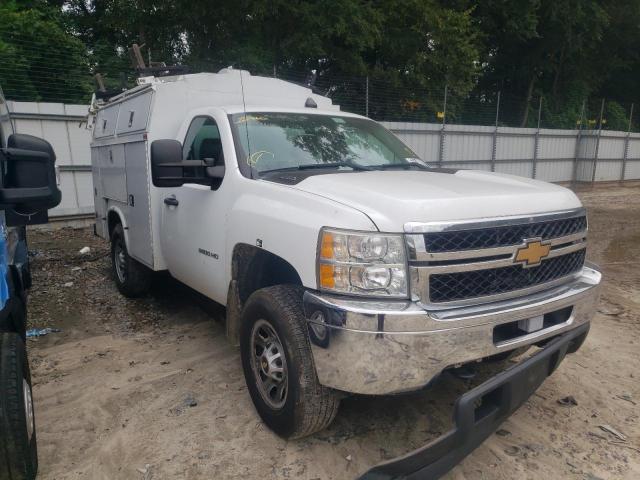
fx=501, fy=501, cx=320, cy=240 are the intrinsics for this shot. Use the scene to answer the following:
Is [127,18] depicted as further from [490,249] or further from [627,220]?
[627,220]

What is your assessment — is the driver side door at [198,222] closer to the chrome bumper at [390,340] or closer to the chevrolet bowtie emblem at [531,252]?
the chrome bumper at [390,340]

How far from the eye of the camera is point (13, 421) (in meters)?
2.31

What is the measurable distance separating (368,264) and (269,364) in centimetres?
96

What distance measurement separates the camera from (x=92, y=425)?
127 inches

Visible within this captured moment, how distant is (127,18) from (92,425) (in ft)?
34.9

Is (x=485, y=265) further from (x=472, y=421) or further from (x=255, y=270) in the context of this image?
(x=255, y=270)

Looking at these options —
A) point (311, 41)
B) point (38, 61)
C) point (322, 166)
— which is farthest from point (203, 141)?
point (311, 41)

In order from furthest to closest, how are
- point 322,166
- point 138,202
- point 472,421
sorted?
point 138,202 → point 322,166 → point 472,421

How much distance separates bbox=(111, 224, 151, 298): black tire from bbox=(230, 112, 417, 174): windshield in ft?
8.23

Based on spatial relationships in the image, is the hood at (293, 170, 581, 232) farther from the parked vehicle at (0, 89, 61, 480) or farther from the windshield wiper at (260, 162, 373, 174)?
the parked vehicle at (0, 89, 61, 480)

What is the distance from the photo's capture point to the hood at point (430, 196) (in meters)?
2.51

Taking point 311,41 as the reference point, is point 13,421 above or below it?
below

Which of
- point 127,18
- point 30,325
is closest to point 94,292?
point 30,325

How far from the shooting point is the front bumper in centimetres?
227
